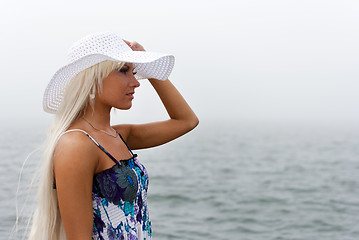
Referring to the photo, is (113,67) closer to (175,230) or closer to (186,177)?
(175,230)

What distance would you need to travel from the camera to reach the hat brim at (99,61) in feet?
6.35

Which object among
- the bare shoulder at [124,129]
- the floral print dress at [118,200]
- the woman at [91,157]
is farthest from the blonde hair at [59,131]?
the bare shoulder at [124,129]

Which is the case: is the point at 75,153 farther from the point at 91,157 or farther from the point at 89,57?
the point at 89,57

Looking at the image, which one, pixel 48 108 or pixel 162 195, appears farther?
pixel 162 195

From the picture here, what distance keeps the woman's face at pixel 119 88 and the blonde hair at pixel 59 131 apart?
3 centimetres

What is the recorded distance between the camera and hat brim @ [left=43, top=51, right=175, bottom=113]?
1935mm

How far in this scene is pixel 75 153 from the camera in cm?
182

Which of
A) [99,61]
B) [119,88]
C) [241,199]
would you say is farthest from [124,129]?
[241,199]

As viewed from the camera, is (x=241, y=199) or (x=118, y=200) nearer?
(x=118, y=200)

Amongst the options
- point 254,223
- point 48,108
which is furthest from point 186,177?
point 48,108

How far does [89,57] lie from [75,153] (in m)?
0.38

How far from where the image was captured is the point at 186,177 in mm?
23391

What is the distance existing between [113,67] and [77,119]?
26 centimetres

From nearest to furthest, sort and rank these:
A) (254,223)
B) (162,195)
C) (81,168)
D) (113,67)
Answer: (81,168)
(113,67)
(254,223)
(162,195)
